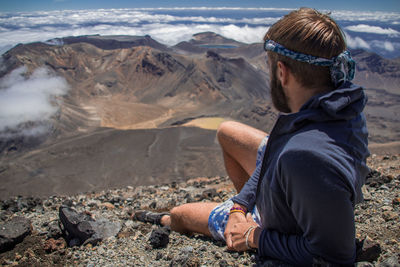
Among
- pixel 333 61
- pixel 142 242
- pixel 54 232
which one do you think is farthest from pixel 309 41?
pixel 54 232

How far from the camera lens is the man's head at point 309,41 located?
5.82 ft

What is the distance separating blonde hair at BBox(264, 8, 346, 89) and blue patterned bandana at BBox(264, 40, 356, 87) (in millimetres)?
23

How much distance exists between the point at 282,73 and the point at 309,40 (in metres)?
0.25

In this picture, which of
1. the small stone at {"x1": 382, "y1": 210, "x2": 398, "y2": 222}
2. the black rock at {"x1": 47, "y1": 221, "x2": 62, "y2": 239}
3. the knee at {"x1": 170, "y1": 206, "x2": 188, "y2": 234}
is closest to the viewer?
the small stone at {"x1": 382, "y1": 210, "x2": 398, "y2": 222}

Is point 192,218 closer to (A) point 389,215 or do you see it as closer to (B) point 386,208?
(A) point 389,215

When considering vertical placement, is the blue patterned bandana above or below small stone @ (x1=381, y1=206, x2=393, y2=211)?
above

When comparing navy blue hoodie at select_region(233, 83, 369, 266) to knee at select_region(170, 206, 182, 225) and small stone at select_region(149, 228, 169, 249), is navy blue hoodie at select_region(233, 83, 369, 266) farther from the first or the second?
small stone at select_region(149, 228, 169, 249)

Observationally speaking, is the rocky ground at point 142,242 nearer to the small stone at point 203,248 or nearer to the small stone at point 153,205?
the small stone at point 203,248

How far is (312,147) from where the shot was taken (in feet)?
5.21

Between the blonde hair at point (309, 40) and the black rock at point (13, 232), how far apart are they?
405cm

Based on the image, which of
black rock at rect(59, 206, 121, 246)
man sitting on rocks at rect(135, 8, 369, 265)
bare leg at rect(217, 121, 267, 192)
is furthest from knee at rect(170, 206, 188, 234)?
man sitting on rocks at rect(135, 8, 369, 265)

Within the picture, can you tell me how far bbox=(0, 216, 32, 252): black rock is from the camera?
3881 millimetres

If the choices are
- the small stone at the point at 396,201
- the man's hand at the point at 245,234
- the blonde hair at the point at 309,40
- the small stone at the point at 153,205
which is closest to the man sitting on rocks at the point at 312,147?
the blonde hair at the point at 309,40

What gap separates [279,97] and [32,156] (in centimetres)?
4049
